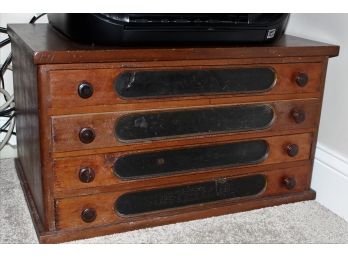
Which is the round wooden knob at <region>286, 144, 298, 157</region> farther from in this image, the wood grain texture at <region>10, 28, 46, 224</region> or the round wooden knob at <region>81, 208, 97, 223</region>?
the wood grain texture at <region>10, 28, 46, 224</region>

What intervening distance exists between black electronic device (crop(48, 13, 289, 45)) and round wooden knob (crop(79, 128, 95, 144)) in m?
0.19

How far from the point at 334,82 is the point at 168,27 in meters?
0.52

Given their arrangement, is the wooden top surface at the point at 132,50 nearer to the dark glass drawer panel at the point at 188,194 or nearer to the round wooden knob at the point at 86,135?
the round wooden knob at the point at 86,135

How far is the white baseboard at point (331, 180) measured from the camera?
4.05 feet

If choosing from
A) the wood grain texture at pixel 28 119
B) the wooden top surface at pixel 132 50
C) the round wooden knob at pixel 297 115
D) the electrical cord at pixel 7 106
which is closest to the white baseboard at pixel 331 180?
the round wooden knob at pixel 297 115

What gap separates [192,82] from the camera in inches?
41.5

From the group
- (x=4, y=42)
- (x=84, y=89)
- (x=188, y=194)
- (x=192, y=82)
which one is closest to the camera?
(x=84, y=89)

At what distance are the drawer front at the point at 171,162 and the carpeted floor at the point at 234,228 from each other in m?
0.12

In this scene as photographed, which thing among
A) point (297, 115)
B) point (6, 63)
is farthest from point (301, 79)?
point (6, 63)

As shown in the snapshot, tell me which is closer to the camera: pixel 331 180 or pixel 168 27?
pixel 168 27

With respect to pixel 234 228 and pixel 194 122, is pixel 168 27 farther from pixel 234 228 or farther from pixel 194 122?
pixel 234 228

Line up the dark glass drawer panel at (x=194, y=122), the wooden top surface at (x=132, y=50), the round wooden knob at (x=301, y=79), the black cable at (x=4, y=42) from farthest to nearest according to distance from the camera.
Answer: the black cable at (x=4, y=42)
the round wooden knob at (x=301, y=79)
the dark glass drawer panel at (x=194, y=122)
the wooden top surface at (x=132, y=50)

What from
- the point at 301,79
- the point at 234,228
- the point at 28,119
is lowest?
the point at 234,228

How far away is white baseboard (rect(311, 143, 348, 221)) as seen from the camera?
1233 millimetres
